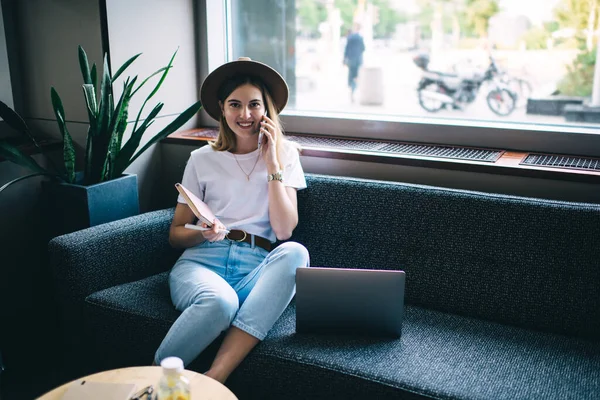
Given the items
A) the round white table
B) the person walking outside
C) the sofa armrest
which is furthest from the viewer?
the person walking outside

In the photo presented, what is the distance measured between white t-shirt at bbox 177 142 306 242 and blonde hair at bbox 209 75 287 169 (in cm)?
3

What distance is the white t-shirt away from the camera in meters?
2.03

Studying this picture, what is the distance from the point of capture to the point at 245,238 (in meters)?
2.00

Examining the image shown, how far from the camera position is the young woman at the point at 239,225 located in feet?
5.45

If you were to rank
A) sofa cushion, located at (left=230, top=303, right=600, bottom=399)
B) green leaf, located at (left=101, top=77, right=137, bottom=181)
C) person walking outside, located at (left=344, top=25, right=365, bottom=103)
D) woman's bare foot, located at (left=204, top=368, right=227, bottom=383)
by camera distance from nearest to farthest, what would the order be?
sofa cushion, located at (left=230, top=303, right=600, bottom=399) → woman's bare foot, located at (left=204, top=368, right=227, bottom=383) → green leaf, located at (left=101, top=77, right=137, bottom=181) → person walking outside, located at (left=344, top=25, right=365, bottom=103)

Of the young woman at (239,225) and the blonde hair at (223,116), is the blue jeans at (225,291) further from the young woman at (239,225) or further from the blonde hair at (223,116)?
the blonde hair at (223,116)

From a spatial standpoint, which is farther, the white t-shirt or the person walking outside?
the person walking outside

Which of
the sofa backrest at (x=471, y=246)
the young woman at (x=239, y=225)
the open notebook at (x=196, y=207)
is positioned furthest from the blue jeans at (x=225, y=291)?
the sofa backrest at (x=471, y=246)

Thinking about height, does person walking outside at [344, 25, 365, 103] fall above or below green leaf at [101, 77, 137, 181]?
above

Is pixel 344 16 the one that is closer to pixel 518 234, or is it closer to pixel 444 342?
pixel 518 234

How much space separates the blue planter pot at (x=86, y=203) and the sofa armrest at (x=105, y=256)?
0.09 meters

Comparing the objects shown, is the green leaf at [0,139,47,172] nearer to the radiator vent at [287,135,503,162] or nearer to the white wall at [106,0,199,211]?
the white wall at [106,0,199,211]

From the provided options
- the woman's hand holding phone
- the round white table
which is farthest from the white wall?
the round white table

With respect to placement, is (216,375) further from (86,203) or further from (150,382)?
(86,203)
